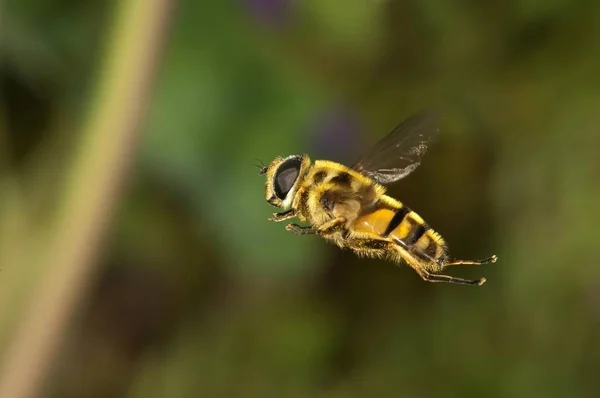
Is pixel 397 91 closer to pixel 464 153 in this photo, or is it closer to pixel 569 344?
pixel 464 153

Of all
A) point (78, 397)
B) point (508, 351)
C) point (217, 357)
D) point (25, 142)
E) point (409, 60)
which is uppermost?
point (409, 60)

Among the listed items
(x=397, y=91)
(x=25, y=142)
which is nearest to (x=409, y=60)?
(x=397, y=91)

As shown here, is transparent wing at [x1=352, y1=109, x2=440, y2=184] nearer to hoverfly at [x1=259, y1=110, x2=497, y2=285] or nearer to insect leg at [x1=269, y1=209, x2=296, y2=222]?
hoverfly at [x1=259, y1=110, x2=497, y2=285]

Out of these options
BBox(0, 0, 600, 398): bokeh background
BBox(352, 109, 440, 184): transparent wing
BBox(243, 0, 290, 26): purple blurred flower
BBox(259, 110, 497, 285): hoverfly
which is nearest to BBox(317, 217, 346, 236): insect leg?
BBox(259, 110, 497, 285): hoverfly

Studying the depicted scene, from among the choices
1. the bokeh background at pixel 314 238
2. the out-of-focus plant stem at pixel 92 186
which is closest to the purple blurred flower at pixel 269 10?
the bokeh background at pixel 314 238

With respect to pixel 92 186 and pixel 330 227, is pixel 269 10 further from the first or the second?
pixel 330 227

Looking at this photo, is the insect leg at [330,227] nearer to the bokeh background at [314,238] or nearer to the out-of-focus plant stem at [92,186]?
the out-of-focus plant stem at [92,186]

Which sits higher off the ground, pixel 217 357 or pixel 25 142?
pixel 25 142

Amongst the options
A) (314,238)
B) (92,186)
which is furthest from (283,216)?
(314,238)
